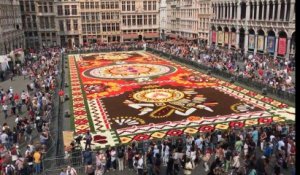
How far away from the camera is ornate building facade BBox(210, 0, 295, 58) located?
44.4m

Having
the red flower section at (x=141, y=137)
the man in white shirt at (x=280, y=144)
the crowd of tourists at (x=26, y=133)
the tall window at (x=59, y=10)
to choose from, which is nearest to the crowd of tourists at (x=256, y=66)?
the man in white shirt at (x=280, y=144)

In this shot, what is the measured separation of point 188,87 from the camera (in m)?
33.2

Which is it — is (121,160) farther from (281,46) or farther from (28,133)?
(281,46)

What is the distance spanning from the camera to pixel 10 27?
6091 centimetres

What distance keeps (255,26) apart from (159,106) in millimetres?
32551

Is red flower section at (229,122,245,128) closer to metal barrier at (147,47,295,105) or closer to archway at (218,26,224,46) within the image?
metal barrier at (147,47,295,105)

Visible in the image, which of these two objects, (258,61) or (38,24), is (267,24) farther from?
(38,24)

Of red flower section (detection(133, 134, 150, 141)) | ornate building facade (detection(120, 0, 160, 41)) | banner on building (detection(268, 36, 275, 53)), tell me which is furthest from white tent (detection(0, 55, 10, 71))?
ornate building facade (detection(120, 0, 160, 41))

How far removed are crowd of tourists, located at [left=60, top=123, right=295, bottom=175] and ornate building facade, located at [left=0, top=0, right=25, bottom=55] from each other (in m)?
43.8

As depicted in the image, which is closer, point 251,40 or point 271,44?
point 271,44

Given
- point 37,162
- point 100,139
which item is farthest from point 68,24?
point 37,162

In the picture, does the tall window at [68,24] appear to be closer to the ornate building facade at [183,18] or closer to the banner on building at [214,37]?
the ornate building facade at [183,18]

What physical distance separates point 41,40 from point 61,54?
68.5 feet

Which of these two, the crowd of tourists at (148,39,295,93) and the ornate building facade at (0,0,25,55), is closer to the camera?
the crowd of tourists at (148,39,295,93)
